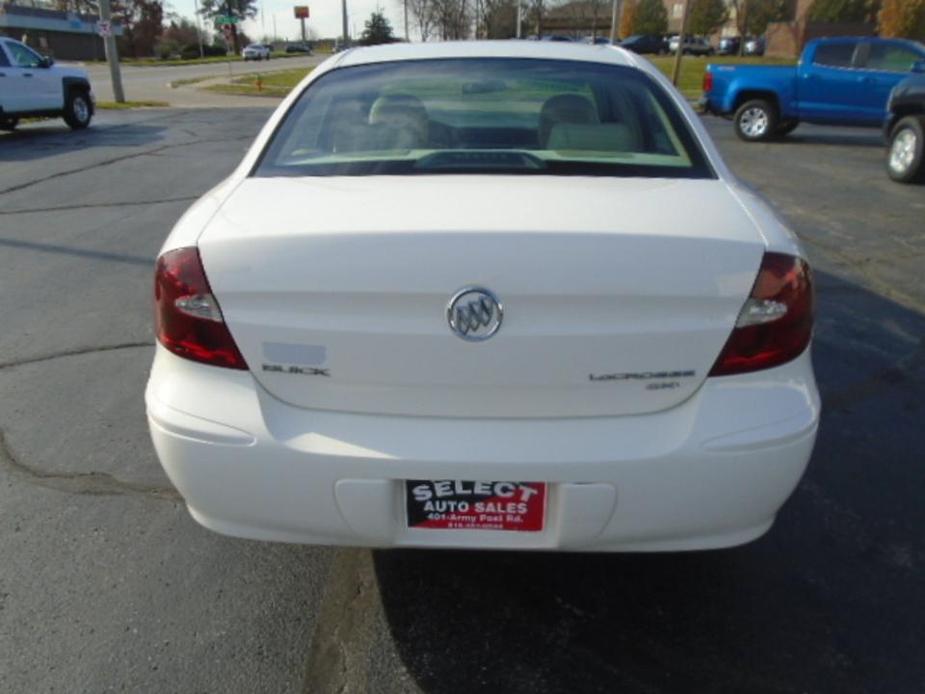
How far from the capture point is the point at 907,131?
373 inches

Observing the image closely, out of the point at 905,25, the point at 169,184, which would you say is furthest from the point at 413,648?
the point at 905,25

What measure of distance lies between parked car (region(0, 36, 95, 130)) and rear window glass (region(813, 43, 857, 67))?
48.1ft

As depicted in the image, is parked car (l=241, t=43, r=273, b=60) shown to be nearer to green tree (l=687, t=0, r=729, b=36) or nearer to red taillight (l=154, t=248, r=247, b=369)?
green tree (l=687, t=0, r=729, b=36)

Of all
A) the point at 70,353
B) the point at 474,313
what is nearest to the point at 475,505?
the point at 474,313

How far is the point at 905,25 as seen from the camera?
37.7 meters

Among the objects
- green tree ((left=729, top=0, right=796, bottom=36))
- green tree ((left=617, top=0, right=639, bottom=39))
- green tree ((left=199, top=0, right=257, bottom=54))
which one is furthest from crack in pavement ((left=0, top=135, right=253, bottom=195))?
green tree ((left=199, top=0, right=257, bottom=54))

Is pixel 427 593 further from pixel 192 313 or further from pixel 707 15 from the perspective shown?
pixel 707 15

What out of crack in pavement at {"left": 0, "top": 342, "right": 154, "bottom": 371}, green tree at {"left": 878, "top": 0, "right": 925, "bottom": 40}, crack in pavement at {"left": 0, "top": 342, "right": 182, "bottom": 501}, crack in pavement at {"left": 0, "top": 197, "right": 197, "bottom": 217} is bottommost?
crack in pavement at {"left": 0, "top": 197, "right": 197, "bottom": 217}

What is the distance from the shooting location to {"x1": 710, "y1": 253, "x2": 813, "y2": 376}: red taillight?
1.85 meters

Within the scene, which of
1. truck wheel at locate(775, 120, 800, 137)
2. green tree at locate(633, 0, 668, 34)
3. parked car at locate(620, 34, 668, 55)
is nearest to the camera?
truck wheel at locate(775, 120, 800, 137)

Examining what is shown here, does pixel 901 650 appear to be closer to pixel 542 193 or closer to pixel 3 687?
pixel 542 193

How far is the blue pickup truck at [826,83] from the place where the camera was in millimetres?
12781

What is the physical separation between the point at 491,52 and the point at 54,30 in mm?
76212

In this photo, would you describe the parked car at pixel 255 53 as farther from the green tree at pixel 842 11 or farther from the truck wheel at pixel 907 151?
the truck wheel at pixel 907 151
